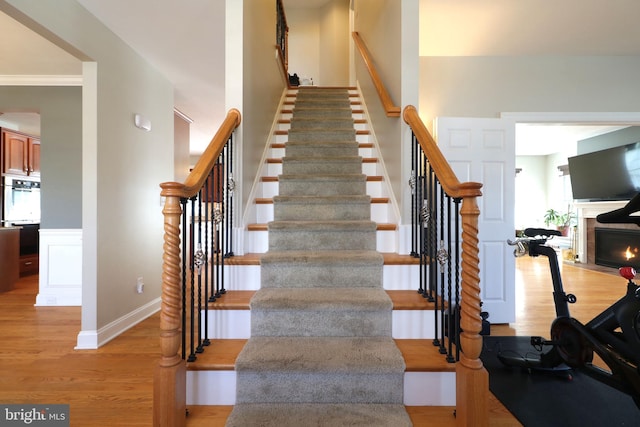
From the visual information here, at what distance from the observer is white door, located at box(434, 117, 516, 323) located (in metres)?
2.98

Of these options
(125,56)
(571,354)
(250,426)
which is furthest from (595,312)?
(125,56)

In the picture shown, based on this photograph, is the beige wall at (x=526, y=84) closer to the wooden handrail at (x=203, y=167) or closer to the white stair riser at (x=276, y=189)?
the white stair riser at (x=276, y=189)

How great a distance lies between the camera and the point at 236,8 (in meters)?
2.01

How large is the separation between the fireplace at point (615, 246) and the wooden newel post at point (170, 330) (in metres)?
7.19

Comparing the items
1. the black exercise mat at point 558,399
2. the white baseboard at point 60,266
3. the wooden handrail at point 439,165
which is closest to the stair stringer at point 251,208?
the wooden handrail at point 439,165

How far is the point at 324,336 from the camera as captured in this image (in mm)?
1579

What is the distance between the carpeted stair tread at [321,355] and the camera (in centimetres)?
133

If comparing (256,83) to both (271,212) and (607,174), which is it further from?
(607,174)

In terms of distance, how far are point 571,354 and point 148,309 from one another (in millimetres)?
3671

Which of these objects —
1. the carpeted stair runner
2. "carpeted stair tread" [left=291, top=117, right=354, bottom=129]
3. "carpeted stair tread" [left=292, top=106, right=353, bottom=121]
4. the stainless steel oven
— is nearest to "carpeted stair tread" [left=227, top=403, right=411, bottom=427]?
the carpeted stair runner

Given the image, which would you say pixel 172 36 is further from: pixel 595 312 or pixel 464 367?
pixel 595 312

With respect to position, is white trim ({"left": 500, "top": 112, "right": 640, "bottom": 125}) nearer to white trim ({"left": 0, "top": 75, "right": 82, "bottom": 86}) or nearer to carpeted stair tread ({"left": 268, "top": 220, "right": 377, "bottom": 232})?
carpeted stair tread ({"left": 268, "top": 220, "right": 377, "bottom": 232})

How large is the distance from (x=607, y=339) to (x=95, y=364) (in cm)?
327

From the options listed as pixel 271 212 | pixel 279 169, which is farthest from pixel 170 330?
pixel 279 169
